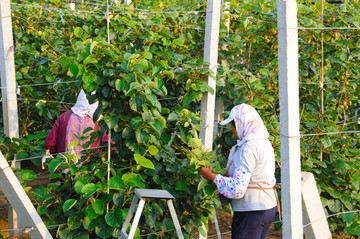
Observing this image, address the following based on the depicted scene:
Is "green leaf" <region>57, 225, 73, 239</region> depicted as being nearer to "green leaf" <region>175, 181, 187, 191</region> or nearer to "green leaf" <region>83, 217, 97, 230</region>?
"green leaf" <region>83, 217, 97, 230</region>

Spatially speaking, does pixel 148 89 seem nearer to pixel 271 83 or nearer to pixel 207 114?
pixel 207 114

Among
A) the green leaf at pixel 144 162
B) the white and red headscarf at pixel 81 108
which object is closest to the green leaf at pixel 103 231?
the green leaf at pixel 144 162

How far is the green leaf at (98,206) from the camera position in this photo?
2695 millimetres

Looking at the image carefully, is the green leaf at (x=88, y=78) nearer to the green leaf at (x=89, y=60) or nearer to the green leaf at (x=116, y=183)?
the green leaf at (x=89, y=60)

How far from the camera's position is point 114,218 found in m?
2.75

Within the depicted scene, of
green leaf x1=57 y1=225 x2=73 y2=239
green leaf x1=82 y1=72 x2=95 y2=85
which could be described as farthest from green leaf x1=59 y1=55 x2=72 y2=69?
green leaf x1=57 y1=225 x2=73 y2=239

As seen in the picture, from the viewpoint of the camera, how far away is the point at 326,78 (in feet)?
14.1

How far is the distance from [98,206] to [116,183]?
0.56ft

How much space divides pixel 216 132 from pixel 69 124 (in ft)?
4.34

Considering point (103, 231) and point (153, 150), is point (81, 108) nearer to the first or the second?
point (153, 150)

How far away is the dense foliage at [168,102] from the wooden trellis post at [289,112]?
13.7 inches

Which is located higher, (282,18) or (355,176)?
(282,18)

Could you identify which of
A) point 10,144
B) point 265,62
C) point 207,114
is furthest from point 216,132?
point 10,144

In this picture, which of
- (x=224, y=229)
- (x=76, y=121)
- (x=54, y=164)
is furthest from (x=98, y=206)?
(x=224, y=229)
